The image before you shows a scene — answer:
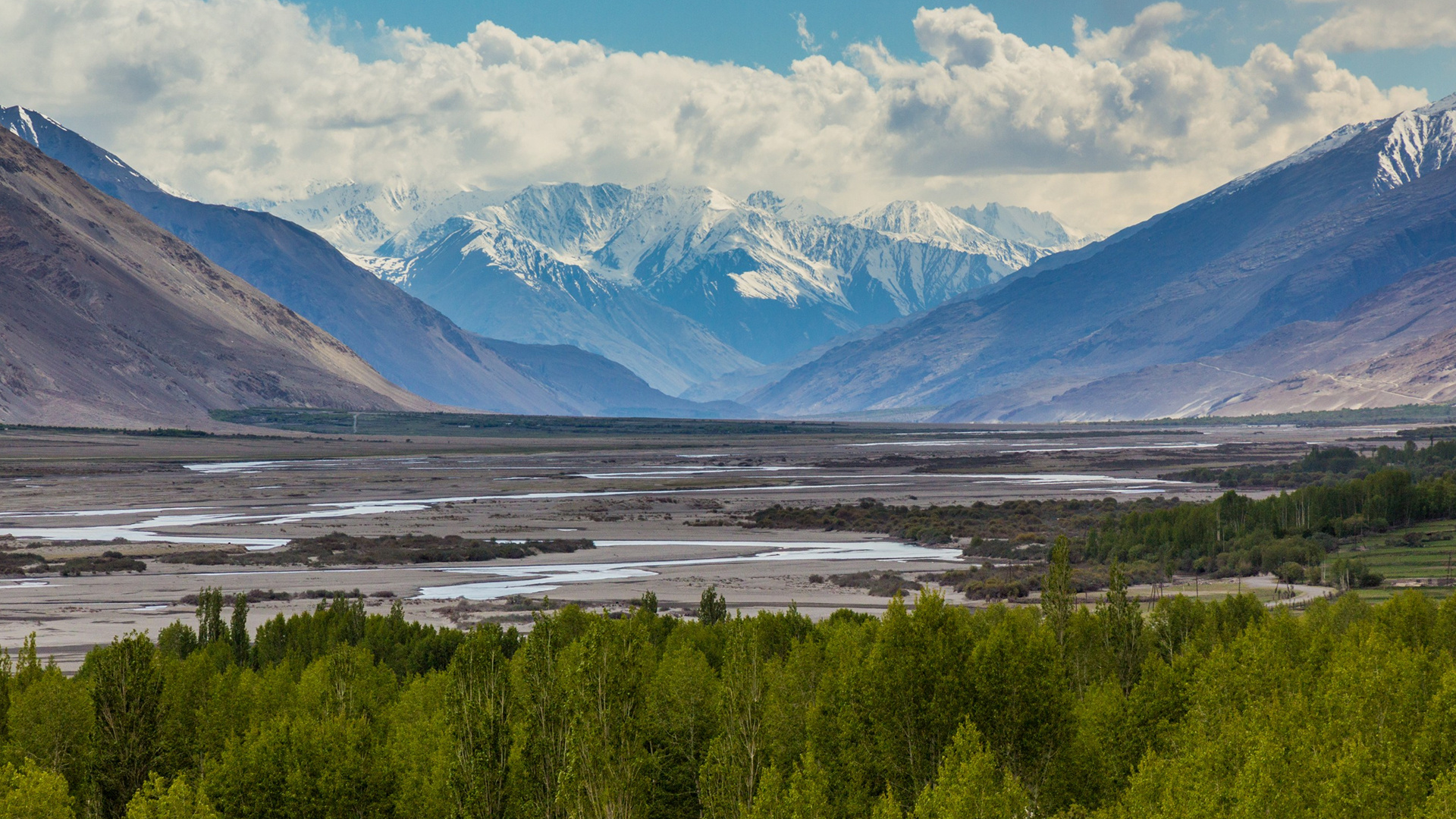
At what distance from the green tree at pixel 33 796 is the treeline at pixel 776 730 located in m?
0.05

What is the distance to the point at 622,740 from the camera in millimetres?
24375

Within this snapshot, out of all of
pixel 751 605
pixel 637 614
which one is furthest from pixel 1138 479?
pixel 637 614

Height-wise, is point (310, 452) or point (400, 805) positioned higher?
point (310, 452)

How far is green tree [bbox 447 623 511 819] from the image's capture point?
25484 millimetres

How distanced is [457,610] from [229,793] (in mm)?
27612

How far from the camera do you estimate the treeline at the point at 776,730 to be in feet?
77.2

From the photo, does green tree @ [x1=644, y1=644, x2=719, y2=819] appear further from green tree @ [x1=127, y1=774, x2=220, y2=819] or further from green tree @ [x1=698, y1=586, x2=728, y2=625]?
green tree @ [x1=698, y1=586, x2=728, y2=625]

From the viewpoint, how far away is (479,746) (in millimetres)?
25641

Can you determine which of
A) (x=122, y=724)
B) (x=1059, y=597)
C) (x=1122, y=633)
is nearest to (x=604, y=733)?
(x=122, y=724)

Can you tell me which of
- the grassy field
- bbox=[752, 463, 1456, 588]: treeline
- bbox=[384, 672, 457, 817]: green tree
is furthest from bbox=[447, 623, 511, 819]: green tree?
Result: the grassy field

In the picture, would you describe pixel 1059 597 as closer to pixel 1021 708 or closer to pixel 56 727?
pixel 1021 708

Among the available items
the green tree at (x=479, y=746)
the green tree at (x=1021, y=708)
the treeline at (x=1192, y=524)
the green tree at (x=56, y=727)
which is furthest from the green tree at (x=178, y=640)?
the treeline at (x=1192, y=524)

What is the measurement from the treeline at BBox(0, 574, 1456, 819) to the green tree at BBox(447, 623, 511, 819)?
61 millimetres

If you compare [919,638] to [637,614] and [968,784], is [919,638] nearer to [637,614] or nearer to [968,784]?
[968,784]
